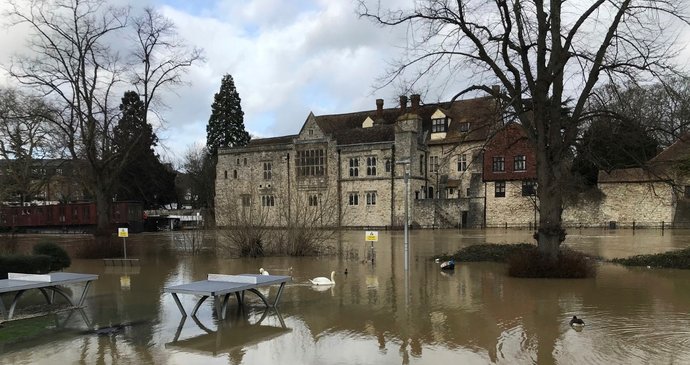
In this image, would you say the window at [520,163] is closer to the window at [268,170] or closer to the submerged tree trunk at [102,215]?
the window at [268,170]

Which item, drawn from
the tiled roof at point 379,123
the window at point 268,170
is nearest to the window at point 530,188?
the tiled roof at point 379,123

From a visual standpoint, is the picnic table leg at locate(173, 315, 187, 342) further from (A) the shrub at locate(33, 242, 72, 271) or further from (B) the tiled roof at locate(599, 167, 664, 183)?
(B) the tiled roof at locate(599, 167, 664, 183)

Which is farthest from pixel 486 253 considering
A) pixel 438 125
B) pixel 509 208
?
pixel 438 125

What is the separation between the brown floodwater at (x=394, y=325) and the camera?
24.7 ft

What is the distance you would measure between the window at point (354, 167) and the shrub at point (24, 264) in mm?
45405

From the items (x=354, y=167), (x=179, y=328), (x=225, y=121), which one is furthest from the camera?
(x=225, y=121)

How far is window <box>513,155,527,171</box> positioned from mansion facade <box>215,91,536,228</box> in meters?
0.10

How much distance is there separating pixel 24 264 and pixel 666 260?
752 inches

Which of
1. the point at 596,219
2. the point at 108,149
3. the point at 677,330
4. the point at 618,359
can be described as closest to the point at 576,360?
the point at 618,359

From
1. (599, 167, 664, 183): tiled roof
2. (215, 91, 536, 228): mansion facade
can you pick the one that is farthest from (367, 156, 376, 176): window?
(599, 167, 664, 183): tiled roof

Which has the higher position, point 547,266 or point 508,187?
point 508,187

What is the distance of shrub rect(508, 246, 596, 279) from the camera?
49.7 ft

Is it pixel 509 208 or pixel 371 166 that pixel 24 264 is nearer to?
pixel 509 208

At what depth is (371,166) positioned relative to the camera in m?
58.6
